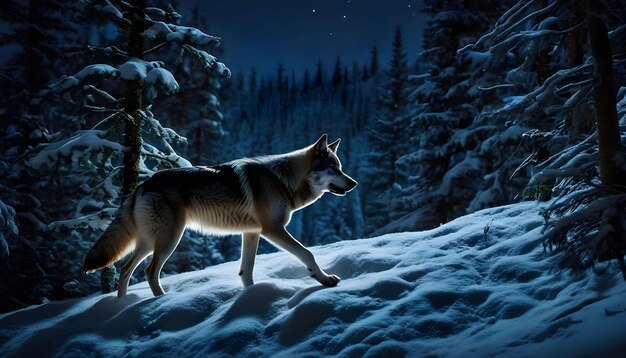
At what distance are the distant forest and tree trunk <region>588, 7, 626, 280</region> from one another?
1 centimetres

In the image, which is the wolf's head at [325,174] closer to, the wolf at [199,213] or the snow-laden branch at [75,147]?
the wolf at [199,213]

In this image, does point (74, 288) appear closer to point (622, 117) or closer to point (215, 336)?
point (215, 336)

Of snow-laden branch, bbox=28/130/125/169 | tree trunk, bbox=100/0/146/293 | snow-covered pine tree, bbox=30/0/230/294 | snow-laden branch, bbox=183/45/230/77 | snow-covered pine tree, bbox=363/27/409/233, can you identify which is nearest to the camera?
snow-laden branch, bbox=28/130/125/169

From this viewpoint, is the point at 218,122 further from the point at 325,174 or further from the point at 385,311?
the point at 385,311

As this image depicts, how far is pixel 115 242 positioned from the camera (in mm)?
5711

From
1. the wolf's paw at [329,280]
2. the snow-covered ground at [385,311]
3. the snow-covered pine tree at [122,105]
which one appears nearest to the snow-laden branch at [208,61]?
the snow-covered pine tree at [122,105]

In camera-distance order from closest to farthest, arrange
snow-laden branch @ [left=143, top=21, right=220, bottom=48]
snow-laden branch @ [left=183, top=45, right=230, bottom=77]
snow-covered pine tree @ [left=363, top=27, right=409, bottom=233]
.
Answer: snow-laden branch @ [left=143, top=21, right=220, bottom=48]
snow-laden branch @ [left=183, top=45, right=230, bottom=77]
snow-covered pine tree @ [left=363, top=27, right=409, bottom=233]

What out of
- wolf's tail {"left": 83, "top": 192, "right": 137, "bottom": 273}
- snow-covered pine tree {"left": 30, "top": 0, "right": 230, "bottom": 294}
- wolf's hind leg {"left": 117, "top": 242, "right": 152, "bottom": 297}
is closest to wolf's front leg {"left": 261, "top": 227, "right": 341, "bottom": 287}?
wolf's hind leg {"left": 117, "top": 242, "right": 152, "bottom": 297}

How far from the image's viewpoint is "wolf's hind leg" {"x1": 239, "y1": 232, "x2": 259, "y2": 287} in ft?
18.1

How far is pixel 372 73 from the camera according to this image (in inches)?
6024

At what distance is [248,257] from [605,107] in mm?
4446

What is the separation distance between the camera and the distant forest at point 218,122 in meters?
4.09

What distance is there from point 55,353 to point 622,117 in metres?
6.68

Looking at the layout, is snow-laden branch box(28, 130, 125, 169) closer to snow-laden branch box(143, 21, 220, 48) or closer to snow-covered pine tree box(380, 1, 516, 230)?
snow-laden branch box(143, 21, 220, 48)
